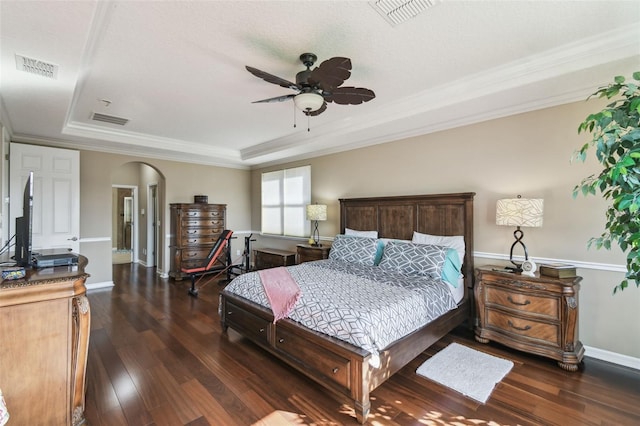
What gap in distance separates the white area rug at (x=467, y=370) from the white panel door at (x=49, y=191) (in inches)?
213

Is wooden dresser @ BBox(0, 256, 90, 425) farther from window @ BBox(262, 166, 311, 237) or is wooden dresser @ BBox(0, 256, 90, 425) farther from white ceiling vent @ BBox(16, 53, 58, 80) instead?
window @ BBox(262, 166, 311, 237)

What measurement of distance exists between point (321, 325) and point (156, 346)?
1.90 metres

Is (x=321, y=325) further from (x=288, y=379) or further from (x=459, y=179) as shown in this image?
(x=459, y=179)

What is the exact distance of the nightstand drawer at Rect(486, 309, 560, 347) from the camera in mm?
2639

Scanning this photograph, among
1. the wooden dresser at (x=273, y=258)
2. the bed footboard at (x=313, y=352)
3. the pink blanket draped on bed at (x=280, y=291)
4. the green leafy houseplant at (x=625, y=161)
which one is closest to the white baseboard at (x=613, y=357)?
the green leafy houseplant at (x=625, y=161)

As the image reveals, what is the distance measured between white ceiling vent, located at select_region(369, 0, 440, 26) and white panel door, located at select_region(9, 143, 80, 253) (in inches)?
203

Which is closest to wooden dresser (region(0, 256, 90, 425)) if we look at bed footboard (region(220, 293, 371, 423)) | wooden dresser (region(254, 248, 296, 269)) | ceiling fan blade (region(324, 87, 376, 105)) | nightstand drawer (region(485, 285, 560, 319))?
bed footboard (region(220, 293, 371, 423))

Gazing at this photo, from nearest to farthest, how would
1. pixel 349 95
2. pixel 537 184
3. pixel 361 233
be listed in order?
1. pixel 349 95
2. pixel 537 184
3. pixel 361 233

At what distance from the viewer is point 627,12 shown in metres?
1.96

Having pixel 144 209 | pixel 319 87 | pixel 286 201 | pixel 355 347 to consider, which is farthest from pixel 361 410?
pixel 144 209

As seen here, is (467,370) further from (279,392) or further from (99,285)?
(99,285)

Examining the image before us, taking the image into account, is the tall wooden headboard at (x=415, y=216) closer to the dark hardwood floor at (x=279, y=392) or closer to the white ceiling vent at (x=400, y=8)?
→ the dark hardwood floor at (x=279, y=392)

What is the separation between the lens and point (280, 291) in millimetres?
2752

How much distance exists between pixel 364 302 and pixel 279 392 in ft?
3.13
